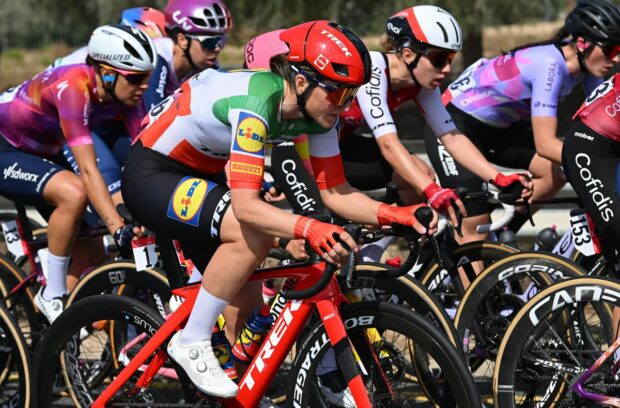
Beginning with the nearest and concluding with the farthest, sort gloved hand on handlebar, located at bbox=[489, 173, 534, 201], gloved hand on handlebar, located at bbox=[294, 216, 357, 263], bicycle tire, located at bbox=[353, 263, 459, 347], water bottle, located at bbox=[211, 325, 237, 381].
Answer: gloved hand on handlebar, located at bbox=[294, 216, 357, 263], water bottle, located at bbox=[211, 325, 237, 381], bicycle tire, located at bbox=[353, 263, 459, 347], gloved hand on handlebar, located at bbox=[489, 173, 534, 201]

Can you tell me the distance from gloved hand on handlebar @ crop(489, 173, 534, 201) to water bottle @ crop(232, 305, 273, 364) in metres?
1.69

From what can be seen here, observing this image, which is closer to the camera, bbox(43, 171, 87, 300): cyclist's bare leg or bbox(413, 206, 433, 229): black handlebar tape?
bbox(413, 206, 433, 229): black handlebar tape

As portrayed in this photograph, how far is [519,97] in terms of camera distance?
7.03 m

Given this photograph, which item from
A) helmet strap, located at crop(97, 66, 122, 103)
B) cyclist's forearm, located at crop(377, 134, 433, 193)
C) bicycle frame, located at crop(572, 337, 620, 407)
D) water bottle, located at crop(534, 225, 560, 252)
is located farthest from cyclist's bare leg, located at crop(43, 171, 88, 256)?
bicycle frame, located at crop(572, 337, 620, 407)

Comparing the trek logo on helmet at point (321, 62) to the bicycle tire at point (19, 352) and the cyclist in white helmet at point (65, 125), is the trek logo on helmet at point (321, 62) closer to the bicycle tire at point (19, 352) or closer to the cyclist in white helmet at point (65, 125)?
the cyclist in white helmet at point (65, 125)

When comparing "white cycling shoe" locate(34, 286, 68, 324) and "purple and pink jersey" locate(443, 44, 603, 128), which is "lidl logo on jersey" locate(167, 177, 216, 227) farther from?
"purple and pink jersey" locate(443, 44, 603, 128)

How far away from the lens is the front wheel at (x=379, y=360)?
14.7ft

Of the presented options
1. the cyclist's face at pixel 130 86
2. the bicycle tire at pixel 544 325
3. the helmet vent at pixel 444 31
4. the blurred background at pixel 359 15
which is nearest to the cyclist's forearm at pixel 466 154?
the helmet vent at pixel 444 31

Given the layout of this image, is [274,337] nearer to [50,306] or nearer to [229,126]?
[229,126]

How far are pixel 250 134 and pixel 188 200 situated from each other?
552 millimetres

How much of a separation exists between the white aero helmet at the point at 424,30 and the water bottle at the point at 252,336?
200cm

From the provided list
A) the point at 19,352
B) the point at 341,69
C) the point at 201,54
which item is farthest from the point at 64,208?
the point at 341,69

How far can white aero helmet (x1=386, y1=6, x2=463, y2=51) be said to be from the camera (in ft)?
20.4

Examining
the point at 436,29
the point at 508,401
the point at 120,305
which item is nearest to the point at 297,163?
the point at 436,29
